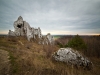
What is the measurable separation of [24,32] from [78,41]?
94.1ft

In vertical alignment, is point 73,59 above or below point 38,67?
below

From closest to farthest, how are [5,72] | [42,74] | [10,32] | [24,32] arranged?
[5,72], [42,74], [10,32], [24,32]

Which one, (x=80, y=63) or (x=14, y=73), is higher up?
(x=14, y=73)

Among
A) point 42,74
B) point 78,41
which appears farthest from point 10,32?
point 42,74

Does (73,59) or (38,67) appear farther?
(73,59)

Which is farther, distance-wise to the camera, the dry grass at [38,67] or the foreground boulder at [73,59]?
the foreground boulder at [73,59]

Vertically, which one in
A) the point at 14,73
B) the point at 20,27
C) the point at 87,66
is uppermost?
the point at 20,27

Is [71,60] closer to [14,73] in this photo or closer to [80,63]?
[80,63]

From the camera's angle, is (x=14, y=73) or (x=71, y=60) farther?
(x=71, y=60)

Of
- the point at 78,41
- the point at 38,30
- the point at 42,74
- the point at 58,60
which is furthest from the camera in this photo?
the point at 38,30

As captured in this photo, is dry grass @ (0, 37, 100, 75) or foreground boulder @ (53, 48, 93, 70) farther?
foreground boulder @ (53, 48, 93, 70)

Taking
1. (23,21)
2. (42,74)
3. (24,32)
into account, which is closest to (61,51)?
(42,74)

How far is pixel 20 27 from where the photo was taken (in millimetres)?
37031

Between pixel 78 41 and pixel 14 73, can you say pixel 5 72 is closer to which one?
pixel 14 73
